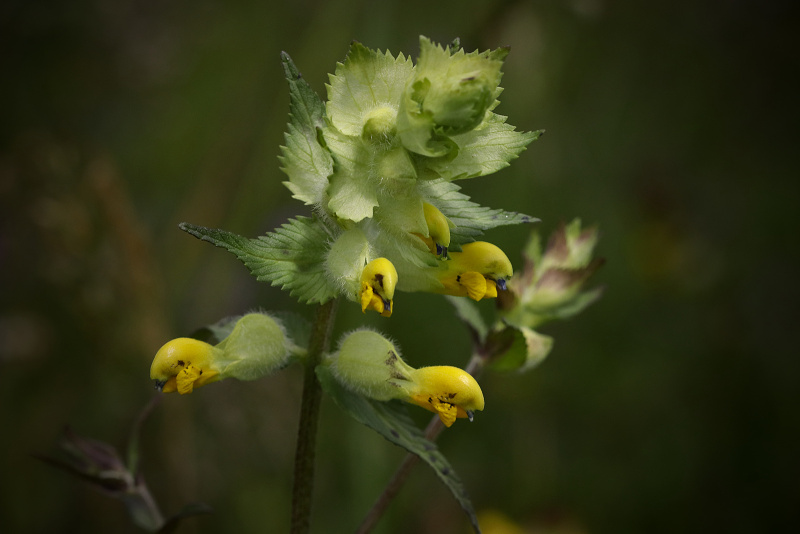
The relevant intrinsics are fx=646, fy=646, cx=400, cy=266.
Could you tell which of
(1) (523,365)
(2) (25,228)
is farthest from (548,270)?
(2) (25,228)

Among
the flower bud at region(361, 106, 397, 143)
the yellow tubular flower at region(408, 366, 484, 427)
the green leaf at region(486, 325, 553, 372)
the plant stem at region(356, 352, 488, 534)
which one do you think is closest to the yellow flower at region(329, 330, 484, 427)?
the yellow tubular flower at region(408, 366, 484, 427)

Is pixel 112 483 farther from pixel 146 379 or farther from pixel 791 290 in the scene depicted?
pixel 791 290

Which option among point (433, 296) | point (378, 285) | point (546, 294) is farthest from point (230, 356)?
point (433, 296)

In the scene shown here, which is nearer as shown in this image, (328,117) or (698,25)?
(328,117)

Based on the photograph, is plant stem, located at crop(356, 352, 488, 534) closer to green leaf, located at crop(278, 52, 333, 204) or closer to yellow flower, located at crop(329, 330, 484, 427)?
yellow flower, located at crop(329, 330, 484, 427)

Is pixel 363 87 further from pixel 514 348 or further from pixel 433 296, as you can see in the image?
pixel 433 296
